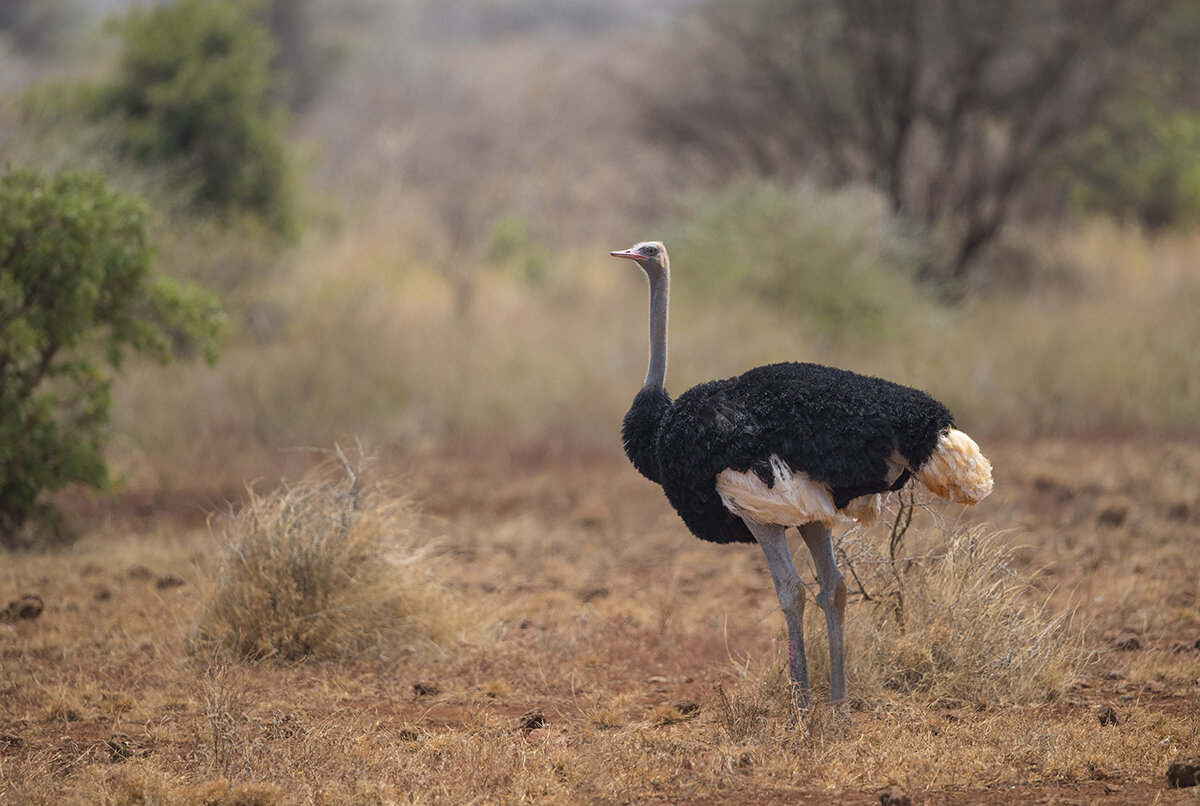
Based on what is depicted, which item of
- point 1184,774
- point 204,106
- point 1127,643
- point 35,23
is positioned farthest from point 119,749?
point 35,23

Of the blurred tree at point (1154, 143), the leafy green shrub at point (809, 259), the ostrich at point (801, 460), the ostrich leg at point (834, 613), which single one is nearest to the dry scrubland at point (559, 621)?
the ostrich leg at point (834, 613)

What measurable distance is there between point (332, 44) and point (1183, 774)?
30.6m

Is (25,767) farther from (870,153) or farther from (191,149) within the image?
(870,153)

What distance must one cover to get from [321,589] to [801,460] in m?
2.66

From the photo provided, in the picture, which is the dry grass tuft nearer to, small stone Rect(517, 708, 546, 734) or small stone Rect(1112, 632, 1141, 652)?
small stone Rect(1112, 632, 1141, 652)

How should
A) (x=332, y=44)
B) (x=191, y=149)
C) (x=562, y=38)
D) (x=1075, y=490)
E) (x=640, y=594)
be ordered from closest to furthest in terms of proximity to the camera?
1. (x=640, y=594)
2. (x=1075, y=490)
3. (x=191, y=149)
4. (x=332, y=44)
5. (x=562, y=38)

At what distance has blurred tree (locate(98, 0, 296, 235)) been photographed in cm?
1436

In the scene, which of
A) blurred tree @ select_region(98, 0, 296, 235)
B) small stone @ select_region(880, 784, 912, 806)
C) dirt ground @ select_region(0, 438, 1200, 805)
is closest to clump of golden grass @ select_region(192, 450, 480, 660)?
dirt ground @ select_region(0, 438, 1200, 805)

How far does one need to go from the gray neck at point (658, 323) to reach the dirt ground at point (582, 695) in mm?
1259

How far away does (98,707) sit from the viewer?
17.6ft

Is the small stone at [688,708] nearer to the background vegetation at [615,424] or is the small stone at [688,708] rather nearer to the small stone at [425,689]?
the background vegetation at [615,424]

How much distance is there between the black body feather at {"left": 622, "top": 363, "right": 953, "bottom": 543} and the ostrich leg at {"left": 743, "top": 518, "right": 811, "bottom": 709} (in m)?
0.14

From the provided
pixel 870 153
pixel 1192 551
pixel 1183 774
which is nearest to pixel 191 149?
pixel 870 153

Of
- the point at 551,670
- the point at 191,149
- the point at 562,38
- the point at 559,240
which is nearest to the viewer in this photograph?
the point at 551,670
